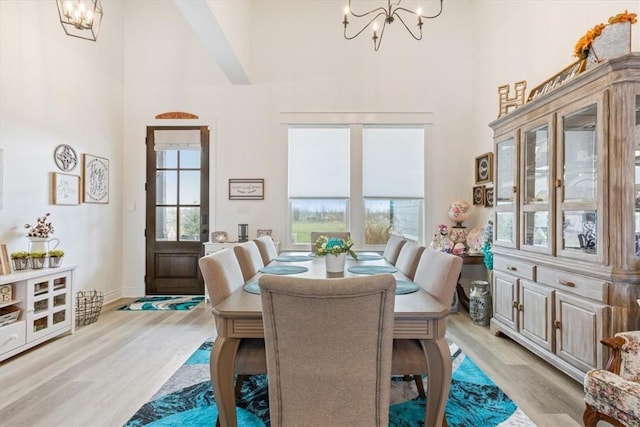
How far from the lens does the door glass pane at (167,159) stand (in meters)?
4.78

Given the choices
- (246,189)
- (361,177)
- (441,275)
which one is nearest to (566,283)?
(441,275)

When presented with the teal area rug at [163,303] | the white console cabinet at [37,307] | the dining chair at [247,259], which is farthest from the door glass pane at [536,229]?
the white console cabinet at [37,307]

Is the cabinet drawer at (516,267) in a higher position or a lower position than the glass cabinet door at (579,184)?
lower

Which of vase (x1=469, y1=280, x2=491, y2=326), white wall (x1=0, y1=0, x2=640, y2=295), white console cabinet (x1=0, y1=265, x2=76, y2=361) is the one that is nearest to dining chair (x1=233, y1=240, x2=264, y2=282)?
white console cabinet (x1=0, y1=265, x2=76, y2=361)

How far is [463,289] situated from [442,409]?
9.73ft

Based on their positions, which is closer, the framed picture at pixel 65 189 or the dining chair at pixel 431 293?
the dining chair at pixel 431 293

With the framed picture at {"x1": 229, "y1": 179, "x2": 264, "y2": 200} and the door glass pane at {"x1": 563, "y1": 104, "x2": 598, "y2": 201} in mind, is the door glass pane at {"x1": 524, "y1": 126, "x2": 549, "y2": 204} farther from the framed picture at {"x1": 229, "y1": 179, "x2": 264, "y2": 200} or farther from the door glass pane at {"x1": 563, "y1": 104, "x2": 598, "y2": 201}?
the framed picture at {"x1": 229, "y1": 179, "x2": 264, "y2": 200}

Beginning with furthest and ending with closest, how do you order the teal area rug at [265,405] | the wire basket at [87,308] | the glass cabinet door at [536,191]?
the wire basket at [87,308], the glass cabinet door at [536,191], the teal area rug at [265,405]

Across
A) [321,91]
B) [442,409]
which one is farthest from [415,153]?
[442,409]

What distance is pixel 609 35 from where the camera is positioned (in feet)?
6.78

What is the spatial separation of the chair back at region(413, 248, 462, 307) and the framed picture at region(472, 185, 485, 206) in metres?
2.70

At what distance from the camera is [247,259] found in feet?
8.08

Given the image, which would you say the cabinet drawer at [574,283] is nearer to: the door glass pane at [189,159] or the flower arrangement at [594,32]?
the flower arrangement at [594,32]

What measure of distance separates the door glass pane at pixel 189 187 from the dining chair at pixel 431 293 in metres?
3.79
